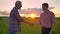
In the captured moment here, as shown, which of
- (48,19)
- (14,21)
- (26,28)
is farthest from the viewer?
(26,28)

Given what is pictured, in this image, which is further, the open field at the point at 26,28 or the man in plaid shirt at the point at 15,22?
the open field at the point at 26,28

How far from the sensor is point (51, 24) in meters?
4.50

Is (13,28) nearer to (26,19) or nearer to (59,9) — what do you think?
(26,19)

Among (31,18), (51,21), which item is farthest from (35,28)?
(51,21)

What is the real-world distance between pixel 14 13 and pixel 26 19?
3.02ft

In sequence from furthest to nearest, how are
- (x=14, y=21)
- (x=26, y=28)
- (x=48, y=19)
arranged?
(x=26, y=28), (x=14, y=21), (x=48, y=19)

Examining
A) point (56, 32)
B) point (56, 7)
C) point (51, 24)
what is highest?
point (56, 7)

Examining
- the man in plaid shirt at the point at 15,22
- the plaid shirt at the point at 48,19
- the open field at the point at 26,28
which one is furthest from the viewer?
the open field at the point at 26,28

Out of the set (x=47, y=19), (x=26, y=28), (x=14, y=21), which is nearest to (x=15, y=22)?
(x=14, y=21)

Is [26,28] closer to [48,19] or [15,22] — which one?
[15,22]

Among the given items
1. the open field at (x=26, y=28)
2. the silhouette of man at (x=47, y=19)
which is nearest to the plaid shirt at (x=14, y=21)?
the silhouette of man at (x=47, y=19)

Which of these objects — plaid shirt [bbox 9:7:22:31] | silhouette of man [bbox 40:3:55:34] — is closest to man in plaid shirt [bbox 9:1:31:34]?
plaid shirt [bbox 9:7:22:31]

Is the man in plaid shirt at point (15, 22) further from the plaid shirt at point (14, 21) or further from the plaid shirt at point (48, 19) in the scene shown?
the plaid shirt at point (48, 19)

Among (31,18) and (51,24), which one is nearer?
(51,24)
